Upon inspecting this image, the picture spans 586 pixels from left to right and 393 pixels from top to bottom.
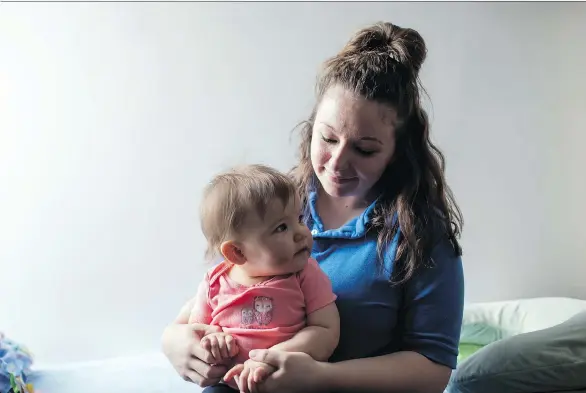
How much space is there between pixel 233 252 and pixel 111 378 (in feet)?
2.53

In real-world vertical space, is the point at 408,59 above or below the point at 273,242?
above

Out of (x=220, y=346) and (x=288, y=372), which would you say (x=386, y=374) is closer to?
(x=288, y=372)

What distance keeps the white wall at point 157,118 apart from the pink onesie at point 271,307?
86cm

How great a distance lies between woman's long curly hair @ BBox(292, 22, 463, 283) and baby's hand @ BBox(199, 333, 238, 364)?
0.34 m

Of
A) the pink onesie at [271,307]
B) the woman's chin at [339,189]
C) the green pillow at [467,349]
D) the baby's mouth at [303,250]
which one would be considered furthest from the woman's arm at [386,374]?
the green pillow at [467,349]

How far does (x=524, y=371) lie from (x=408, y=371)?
507 millimetres

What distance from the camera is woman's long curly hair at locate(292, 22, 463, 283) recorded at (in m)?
1.21

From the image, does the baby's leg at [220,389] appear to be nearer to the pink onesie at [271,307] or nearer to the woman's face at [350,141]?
the pink onesie at [271,307]

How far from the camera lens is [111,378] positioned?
1.72 meters

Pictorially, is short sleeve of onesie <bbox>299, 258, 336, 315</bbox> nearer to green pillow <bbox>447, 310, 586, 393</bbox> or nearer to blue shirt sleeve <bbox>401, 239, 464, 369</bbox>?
blue shirt sleeve <bbox>401, 239, 464, 369</bbox>

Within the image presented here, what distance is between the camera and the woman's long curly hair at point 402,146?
1.21 m

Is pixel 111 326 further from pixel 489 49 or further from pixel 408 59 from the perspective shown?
pixel 489 49

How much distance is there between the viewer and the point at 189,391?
164cm

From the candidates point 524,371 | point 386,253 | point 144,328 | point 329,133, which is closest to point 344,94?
point 329,133
